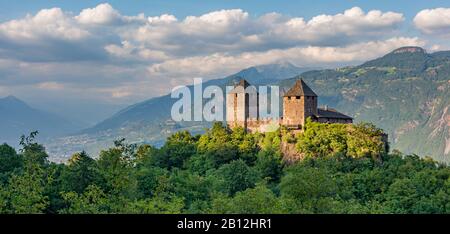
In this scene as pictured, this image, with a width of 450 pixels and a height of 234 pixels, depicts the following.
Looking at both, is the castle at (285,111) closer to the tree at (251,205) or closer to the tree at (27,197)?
the tree at (251,205)

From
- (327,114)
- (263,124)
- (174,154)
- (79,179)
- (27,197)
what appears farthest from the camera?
(174,154)

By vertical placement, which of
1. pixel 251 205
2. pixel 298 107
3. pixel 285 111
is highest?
pixel 298 107

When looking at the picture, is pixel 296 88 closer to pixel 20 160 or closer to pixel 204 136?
pixel 204 136

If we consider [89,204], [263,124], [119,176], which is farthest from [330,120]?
[89,204]

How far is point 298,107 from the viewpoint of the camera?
193ft

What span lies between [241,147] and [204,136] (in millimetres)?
6122

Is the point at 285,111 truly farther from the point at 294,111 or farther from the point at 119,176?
the point at 119,176

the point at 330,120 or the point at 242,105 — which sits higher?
the point at 242,105

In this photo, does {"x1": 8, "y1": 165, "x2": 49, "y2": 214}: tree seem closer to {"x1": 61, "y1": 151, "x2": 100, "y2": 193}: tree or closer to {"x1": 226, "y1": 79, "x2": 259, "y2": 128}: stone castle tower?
{"x1": 61, "y1": 151, "x2": 100, "y2": 193}: tree

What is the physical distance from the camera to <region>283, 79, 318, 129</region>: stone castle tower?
192 ft

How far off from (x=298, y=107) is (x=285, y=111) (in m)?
1.49
